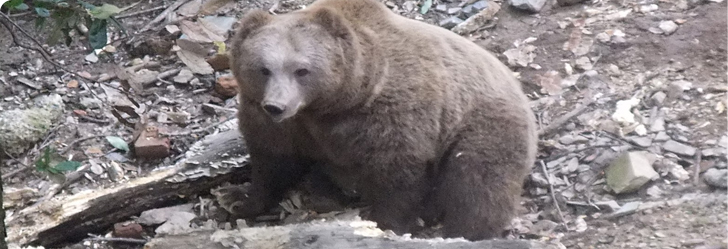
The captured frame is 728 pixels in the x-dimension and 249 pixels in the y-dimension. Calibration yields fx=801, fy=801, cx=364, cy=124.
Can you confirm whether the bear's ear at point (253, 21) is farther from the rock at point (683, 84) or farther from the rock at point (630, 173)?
the rock at point (683, 84)

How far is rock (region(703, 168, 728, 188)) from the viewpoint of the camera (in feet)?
13.6

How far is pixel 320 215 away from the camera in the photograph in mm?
4801

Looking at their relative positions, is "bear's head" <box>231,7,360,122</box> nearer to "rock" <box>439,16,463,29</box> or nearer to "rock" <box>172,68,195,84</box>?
"rock" <box>172,68,195,84</box>

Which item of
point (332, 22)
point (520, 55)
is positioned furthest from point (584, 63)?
point (332, 22)

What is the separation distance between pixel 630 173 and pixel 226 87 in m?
3.00

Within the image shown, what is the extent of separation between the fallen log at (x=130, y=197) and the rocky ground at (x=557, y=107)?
15cm

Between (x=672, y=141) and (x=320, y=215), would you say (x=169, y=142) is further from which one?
(x=672, y=141)

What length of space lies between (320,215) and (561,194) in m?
1.42

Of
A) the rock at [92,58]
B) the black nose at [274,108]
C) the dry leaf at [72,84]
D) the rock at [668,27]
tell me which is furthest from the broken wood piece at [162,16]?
the rock at [668,27]

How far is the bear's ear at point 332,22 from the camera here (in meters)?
4.14

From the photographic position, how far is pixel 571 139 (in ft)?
16.6

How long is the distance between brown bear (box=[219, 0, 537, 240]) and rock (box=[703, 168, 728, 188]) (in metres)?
0.93

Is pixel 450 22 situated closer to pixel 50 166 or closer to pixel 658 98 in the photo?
pixel 658 98

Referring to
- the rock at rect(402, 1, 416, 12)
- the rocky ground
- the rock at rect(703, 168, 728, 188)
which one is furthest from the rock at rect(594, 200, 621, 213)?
the rock at rect(402, 1, 416, 12)
